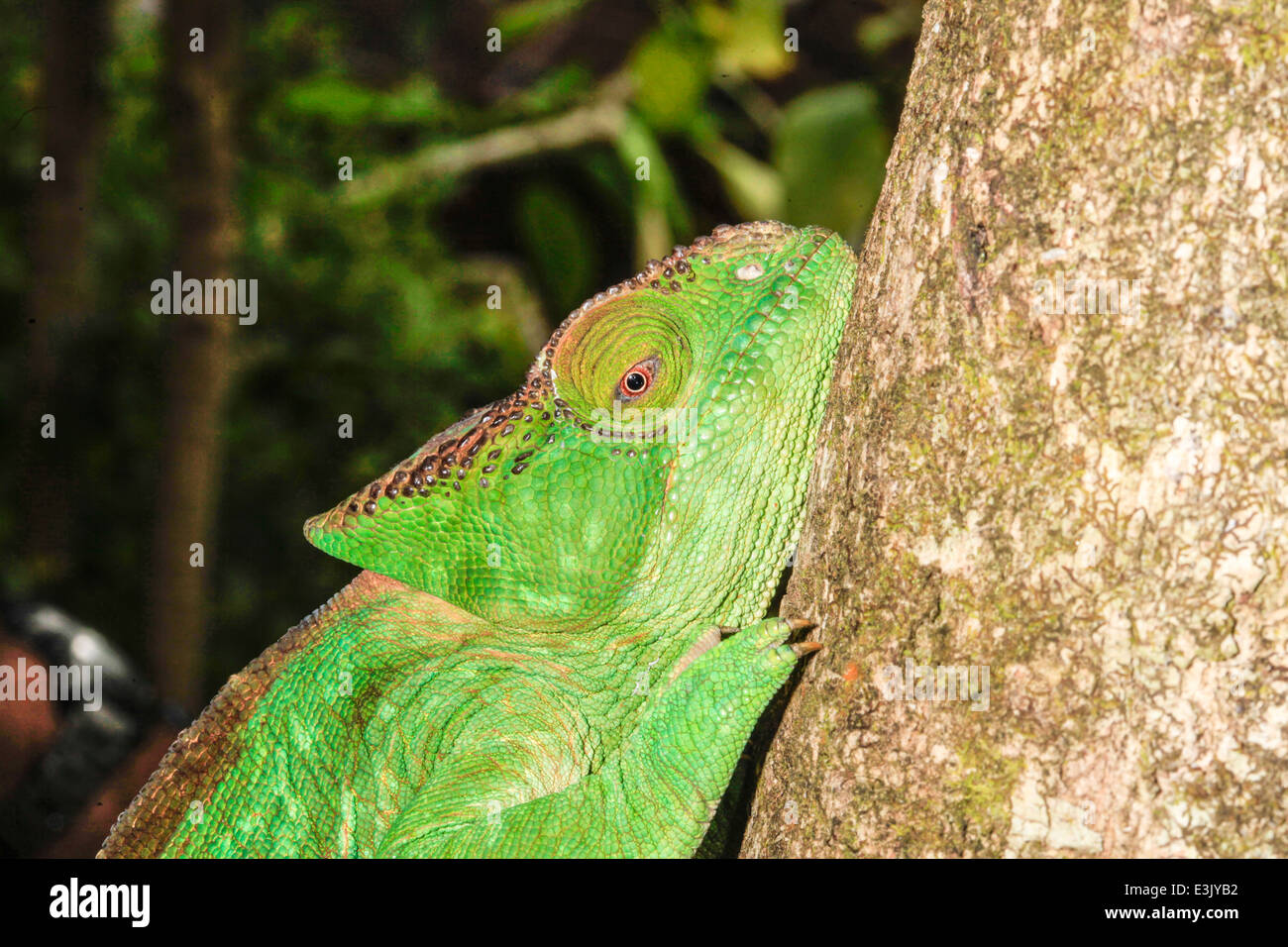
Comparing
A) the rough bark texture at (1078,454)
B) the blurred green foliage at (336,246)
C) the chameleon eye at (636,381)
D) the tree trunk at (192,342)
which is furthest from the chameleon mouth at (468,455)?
the blurred green foliage at (336,246)

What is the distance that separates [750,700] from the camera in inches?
58.6

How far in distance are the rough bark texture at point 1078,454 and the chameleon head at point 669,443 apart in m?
0.34

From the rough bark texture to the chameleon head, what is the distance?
0.34 metres

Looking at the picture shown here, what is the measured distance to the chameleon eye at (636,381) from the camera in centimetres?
175

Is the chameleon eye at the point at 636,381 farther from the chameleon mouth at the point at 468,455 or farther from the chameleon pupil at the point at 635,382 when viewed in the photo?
the chameleon mouth at the point at 468,455

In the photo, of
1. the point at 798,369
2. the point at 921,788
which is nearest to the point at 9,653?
the point at 798,369

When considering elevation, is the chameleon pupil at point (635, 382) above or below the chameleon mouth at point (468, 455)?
above

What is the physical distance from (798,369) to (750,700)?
531 mm

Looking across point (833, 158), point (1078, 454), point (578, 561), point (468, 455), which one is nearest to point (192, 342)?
point (833, 158)

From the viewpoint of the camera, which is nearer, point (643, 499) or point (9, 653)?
point (643, 499)

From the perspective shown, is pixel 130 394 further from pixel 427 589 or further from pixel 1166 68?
pixel 1166 68

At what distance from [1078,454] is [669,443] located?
0.68 meters

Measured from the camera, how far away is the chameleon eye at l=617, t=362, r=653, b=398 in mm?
1752

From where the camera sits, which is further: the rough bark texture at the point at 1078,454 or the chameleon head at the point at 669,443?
the chameleon head at the point at 669,443
